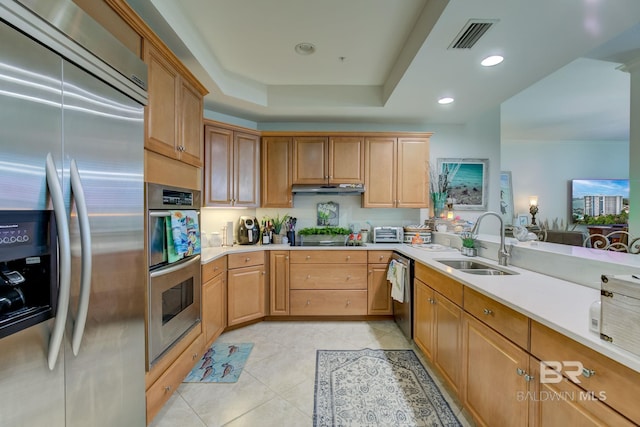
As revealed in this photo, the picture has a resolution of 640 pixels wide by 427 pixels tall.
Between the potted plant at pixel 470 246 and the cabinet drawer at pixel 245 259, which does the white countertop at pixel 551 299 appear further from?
the cabinet drawer at pixel 245 259

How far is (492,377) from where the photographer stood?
1.38 m

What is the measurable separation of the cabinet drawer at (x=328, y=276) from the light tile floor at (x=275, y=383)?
0.46 meters

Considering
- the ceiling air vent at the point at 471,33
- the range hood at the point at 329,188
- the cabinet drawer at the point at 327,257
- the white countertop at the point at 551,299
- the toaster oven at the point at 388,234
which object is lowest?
the cabinet drawer at the point at 327,257

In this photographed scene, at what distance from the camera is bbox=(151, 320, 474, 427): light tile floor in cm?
170

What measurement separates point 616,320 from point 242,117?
145 inches

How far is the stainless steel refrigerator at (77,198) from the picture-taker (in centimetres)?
83

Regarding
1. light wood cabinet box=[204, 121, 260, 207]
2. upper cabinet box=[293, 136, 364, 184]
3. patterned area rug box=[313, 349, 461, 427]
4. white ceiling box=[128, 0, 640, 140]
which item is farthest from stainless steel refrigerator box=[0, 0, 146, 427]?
upper cabinet box=[293, 136, 364, 184]

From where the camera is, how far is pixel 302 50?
2.43 m

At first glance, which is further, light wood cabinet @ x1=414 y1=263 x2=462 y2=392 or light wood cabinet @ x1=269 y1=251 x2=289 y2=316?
light wood cabinet @ x1=269 y1=251 x2=289 y2=316

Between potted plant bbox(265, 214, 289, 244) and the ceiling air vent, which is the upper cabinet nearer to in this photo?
potted plant bbox(265, 214, 289, 244)

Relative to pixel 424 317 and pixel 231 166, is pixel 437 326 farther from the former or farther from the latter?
pixel 231 166

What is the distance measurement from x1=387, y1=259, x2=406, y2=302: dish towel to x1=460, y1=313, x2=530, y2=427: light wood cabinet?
1.01 meters

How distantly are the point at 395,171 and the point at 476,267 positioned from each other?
158cm

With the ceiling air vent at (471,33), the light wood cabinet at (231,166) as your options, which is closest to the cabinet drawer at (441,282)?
the ceiling air vent at (471,33)
